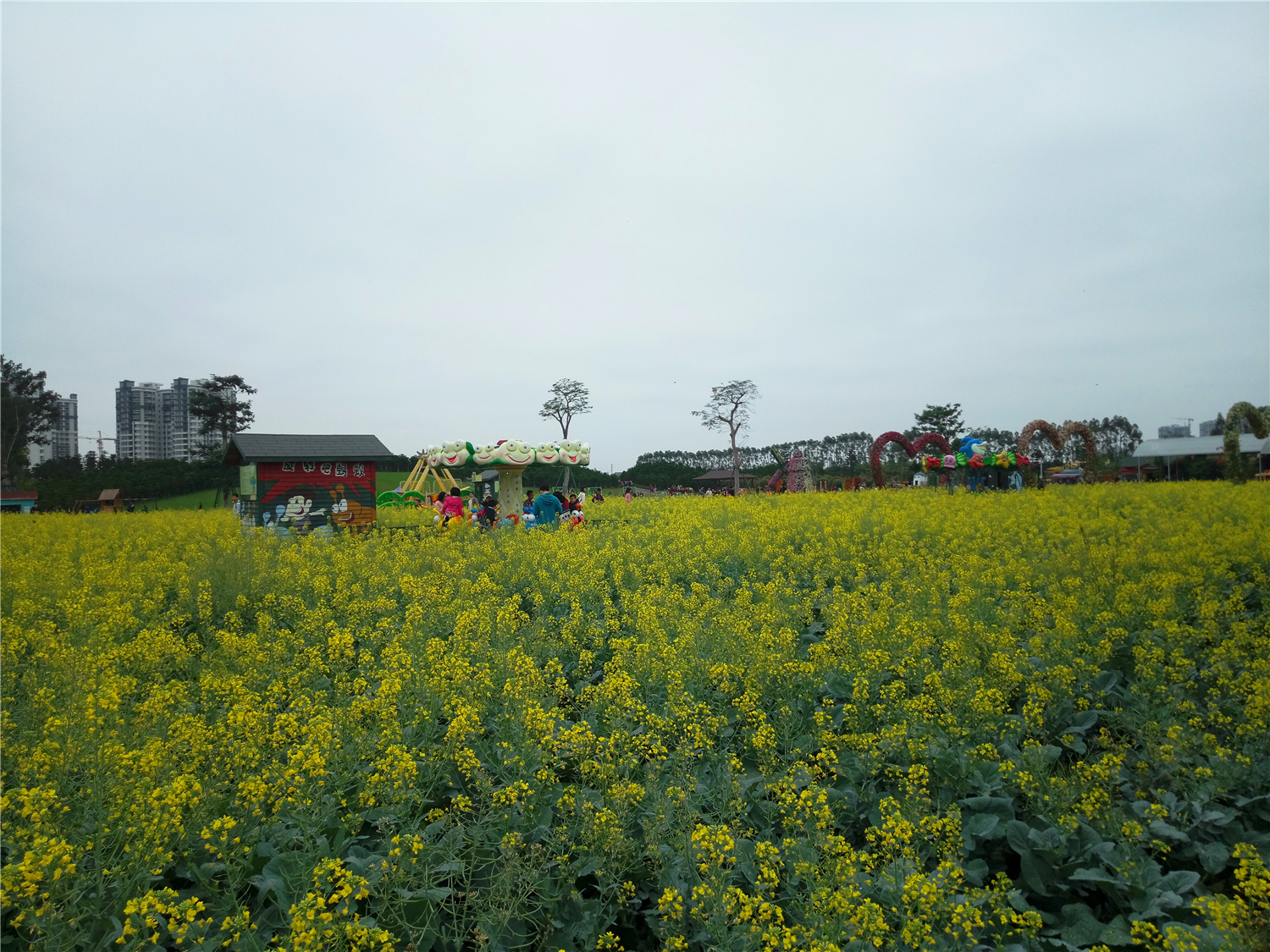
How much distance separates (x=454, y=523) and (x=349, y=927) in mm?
13419

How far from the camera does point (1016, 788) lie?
12.3 ft

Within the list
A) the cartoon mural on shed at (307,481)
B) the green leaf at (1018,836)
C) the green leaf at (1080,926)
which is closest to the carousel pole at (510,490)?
the cartoon mural on shed at (307,481)

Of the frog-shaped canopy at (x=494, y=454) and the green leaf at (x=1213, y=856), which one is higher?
the frog-shaped canopy at (x=494, y=454)

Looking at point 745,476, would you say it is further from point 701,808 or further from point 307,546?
point 701,808

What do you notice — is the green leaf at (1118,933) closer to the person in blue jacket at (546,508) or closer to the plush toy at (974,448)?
the person in blue jacket at (546,508)

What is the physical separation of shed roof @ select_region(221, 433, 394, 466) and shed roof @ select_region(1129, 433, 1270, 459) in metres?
50.5

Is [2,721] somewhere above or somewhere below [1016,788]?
above

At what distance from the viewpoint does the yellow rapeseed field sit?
266 cm

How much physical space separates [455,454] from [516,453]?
187cm

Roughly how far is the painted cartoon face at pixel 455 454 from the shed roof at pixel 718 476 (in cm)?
3282

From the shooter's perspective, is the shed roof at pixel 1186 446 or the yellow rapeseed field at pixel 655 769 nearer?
the yellow rapeseed field at pixel 655 769

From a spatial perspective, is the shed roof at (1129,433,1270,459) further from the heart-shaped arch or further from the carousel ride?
the carousel ride

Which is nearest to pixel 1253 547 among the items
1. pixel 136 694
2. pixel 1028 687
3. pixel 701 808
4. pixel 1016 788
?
pixel 1028 687

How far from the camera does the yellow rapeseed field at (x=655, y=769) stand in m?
2.66
